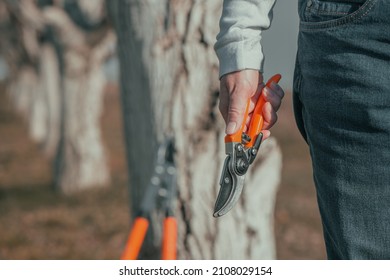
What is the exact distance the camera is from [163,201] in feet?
15.6

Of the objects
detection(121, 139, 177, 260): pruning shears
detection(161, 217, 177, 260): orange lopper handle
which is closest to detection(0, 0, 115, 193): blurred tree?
detection(121, 139, 177, 260): pruning shears

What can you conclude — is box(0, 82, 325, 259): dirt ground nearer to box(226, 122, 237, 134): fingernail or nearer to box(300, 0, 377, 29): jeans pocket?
box(226, 122, 237, 134): fingernail

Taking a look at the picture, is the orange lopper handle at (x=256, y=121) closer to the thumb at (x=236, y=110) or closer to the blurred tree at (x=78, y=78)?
the thumb at (x=236, y=110)

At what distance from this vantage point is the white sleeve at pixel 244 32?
247 cm

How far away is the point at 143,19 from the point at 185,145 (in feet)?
2.55

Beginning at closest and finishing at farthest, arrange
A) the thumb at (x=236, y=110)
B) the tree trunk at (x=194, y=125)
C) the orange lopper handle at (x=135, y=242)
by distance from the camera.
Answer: the thumb at (x=236, y=110)
the orange lopper handle at (x=135, y=242)
the tree trunk at (x=194, y=125)

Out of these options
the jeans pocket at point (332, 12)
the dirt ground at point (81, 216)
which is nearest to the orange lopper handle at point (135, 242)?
the jeans pocket at point (332, 12)

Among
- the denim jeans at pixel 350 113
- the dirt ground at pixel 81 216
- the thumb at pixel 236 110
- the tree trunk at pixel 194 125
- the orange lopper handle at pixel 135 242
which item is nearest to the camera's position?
the denim jeans at pixel 350 113

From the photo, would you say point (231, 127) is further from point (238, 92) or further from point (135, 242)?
point (135, 242)

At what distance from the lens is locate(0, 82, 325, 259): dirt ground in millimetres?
10570

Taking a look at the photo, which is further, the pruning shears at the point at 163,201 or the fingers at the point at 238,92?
the pruning shears at the point at 163,201

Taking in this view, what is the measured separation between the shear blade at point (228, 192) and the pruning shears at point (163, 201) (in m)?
1.60

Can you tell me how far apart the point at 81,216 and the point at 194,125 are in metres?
8.42

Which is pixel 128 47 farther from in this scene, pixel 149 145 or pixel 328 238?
pixel 328 238
